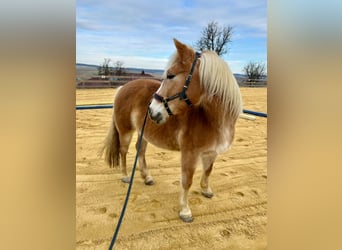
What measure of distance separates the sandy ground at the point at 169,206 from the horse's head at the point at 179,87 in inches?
10.9

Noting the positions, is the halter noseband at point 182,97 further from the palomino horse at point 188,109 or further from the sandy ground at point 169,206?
the sandy ground at point 169,206

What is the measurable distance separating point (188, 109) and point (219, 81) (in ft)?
0.70

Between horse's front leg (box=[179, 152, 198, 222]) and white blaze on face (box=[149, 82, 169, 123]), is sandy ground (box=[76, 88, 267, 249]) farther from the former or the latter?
white blaze on face (box=[149, 82, 169, 123])

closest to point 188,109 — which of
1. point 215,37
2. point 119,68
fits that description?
point 215,37

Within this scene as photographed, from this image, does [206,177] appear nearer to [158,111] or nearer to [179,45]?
[158,111]

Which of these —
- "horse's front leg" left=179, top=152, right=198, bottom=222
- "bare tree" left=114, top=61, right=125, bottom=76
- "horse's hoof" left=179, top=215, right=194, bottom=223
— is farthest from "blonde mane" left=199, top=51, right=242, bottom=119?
"bare tree" left=114, top=61, right=125, bottom=76

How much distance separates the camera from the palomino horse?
0.96 m

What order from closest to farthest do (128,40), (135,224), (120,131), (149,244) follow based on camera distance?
(149,244) → (135,224) → (128,40) → (120,131)

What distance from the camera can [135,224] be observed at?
1110 mm

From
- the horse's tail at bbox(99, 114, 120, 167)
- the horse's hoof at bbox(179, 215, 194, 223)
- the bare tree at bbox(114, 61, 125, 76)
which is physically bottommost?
the horse's hoof at bbox(179, 215, 194, 223)

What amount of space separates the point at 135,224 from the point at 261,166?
111 cm

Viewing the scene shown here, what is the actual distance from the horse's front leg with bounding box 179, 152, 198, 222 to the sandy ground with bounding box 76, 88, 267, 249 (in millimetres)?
39
